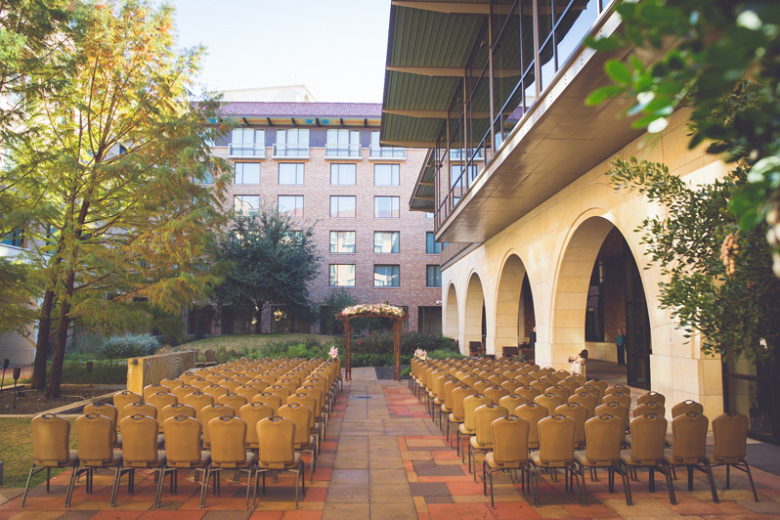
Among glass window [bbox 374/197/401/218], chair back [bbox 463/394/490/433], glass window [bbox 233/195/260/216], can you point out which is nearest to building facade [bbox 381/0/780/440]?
chair back [bbox 463/394/490/433]

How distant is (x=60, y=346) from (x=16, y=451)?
6.84 meters

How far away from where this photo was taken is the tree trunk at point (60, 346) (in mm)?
14211

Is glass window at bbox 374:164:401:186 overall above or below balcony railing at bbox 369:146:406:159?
below

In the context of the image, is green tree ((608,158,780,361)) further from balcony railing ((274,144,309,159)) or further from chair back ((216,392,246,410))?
balcony railing ((274,144,309,159))

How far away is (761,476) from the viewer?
22.4 feet

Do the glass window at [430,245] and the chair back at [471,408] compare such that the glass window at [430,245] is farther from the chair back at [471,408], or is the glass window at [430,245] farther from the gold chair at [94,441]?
the gold chair at [94,441]

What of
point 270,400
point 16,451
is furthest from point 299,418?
point 16,451

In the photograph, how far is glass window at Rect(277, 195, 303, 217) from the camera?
41438 mm

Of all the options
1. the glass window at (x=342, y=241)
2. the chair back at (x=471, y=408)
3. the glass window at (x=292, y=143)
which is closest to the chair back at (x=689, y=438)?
the chair back at (x=471, y=408)

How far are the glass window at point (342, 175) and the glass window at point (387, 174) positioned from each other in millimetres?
1840

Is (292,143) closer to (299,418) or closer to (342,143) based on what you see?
(342,143)

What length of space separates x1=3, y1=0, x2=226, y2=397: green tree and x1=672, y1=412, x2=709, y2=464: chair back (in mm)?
12432

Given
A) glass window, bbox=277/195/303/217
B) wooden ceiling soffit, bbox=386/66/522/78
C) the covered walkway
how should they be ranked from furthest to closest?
glass window, bbox=277/195/303/217, wooden ceiling soffit, bbox=386/66/522/78, the covered walkway

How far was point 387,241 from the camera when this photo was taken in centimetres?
4175
